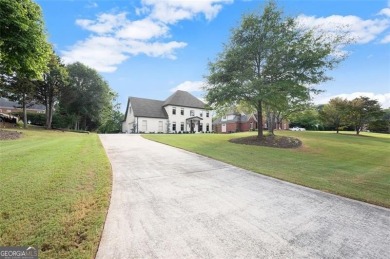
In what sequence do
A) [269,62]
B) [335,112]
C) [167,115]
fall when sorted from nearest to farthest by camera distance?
[269,62] → [335,112] → [167,115]

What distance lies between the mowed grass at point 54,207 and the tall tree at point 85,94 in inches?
1247

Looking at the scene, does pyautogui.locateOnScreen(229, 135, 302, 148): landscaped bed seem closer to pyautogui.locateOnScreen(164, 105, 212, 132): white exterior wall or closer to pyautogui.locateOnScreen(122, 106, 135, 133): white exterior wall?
pyautogui.locateOnScreen(164, 105, 212, 132): white exterior wall

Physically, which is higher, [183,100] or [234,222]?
[183,100]

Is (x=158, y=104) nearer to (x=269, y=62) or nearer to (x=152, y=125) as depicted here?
(x=152, y=125)

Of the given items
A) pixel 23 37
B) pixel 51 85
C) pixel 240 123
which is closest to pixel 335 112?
pixel 240 123

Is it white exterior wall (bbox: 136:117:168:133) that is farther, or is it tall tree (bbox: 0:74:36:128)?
white exterior wall (bbox: 136:117:168:133)

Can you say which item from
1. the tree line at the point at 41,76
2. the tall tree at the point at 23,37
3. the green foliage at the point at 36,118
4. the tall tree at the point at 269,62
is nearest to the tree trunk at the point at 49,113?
the tree line at the point at 41,76

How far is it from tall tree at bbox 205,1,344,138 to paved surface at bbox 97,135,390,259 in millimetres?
11975

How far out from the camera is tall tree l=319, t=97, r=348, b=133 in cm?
3334

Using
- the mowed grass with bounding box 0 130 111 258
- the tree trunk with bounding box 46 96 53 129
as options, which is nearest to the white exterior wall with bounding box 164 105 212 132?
the tree trunk with bounding box 46 96 53 129

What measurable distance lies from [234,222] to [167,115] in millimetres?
38666

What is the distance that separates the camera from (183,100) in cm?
4381

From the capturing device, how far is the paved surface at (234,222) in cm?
331

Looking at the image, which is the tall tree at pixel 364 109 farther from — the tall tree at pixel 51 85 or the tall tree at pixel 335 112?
the tall tree at pixel 51 85
